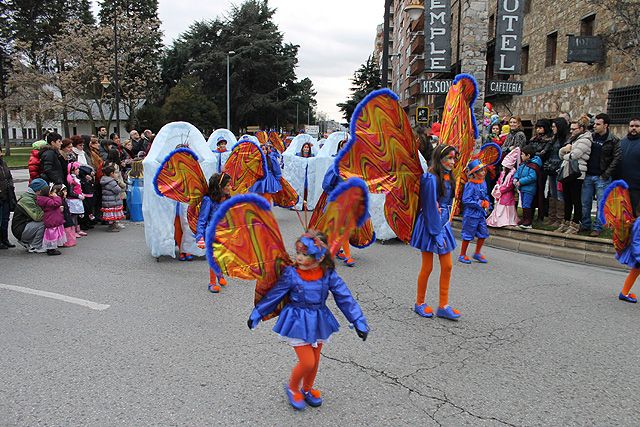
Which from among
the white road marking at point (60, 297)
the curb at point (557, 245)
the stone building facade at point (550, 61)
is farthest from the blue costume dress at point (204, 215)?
the stone building facade at point (550, 61)

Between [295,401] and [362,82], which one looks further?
[362,82]

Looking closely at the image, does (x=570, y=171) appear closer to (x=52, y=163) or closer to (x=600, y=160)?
(x=600, y=160)

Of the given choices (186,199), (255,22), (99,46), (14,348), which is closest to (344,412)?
(14,348)

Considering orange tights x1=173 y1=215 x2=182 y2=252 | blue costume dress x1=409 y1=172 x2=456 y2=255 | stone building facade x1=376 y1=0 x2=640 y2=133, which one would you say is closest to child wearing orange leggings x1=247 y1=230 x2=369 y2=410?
blue costume dress x1=409 y1=172 x2=456 y2=255

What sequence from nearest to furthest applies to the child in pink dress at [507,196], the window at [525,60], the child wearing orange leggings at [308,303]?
1. the child wearing orange leggings at [308,303]
2. the child in pink dress at [507,196]
3. the window at [525,60]

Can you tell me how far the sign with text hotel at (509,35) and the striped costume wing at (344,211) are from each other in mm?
12029

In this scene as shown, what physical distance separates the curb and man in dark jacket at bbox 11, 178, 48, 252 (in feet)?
23.9

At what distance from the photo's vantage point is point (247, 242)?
2990 mm

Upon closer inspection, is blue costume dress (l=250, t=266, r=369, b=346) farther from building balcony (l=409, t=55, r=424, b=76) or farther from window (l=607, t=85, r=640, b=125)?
building balcony (l=409, t=55, r=424, b=76)

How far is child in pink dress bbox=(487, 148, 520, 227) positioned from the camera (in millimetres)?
8942

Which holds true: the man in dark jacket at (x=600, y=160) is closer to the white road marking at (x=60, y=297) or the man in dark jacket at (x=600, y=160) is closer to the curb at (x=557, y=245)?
the curb at (x=557, y=245)

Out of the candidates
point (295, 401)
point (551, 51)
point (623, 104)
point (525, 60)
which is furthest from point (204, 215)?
point (525, 60)

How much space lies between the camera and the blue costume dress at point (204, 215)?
5.70 metres

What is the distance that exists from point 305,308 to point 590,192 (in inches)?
259
